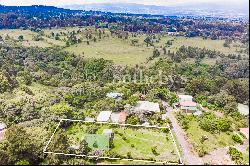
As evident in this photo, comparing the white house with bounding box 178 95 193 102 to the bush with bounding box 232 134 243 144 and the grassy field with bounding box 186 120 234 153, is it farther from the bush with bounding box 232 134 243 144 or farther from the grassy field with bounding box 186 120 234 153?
the bush with bounding box 232 134 243 144

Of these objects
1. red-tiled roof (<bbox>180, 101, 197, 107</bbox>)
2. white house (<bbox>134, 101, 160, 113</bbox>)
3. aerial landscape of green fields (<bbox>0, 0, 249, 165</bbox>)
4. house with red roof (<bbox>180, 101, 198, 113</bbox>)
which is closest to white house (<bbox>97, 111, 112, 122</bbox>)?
aerial landscape of green fields (<bbox>0, 0, 249, 165</bbox>)

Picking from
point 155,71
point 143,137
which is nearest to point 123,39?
point 155,71

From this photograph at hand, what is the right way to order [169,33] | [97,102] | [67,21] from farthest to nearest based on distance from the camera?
[67,21]
[169,33]
[97,102]

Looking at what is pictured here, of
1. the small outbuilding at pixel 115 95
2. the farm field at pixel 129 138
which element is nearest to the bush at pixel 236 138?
the farm field at pixel 129 138

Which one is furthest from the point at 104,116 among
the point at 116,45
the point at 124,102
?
the point at 116,45

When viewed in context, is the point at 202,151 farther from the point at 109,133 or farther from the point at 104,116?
the point at 104,116

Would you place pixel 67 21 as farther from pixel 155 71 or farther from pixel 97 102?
pixel 97 102

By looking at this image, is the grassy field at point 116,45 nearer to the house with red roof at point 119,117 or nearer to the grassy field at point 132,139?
the house with red roof at point 119,117
